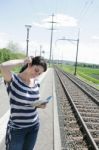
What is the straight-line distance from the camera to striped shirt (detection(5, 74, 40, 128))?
469 centimetres

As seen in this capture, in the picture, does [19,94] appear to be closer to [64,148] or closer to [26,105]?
[26,105]

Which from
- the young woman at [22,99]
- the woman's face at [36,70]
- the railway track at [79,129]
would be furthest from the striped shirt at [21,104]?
the railway track at [79,129]

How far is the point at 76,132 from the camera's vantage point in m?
11.4

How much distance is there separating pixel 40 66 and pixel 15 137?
885 mm

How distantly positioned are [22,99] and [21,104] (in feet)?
0.19

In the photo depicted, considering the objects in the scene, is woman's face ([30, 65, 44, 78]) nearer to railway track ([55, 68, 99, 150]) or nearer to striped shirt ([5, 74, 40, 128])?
striped shirt ([5, 74, 40, 128])

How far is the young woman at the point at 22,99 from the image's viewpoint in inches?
184

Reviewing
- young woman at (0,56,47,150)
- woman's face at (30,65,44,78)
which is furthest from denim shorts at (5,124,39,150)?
woman's face at (30,65,44,78)

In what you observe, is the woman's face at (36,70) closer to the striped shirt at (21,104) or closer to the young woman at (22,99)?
the young woman at (22,99)

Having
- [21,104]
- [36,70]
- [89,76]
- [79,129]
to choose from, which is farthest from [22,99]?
[89,76]

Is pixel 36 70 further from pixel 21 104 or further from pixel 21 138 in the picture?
pixel 21 138

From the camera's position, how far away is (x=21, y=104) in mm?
4680

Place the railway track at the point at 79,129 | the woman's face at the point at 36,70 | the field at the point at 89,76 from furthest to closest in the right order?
the field at the point at 89,76
the railway track at the point at 79,129
the woman's face at the point at 36,70

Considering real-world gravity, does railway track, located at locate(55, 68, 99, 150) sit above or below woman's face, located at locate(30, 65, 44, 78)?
below
